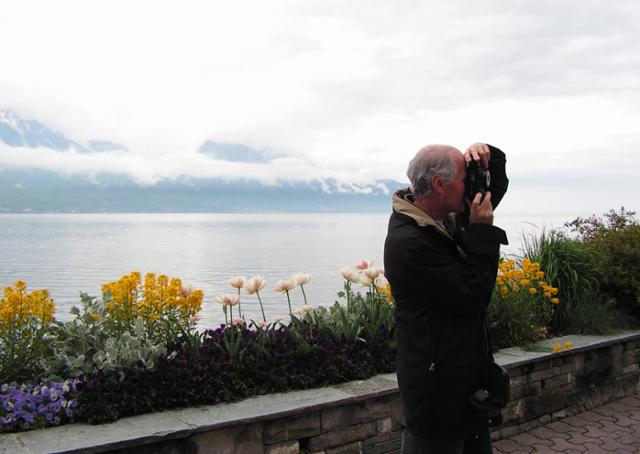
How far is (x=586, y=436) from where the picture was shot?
473cm

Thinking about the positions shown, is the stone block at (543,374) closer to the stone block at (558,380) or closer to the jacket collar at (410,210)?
the stone block at (558,380)

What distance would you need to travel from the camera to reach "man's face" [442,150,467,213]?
2381mm

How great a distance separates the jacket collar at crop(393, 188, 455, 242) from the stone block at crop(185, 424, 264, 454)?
5.16ft

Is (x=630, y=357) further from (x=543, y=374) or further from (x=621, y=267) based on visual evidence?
(x=543, y=374)

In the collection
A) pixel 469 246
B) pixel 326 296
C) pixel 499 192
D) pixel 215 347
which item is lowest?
pixel 326 296

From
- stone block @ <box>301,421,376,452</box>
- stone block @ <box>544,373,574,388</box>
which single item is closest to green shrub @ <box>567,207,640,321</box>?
stone block @ <box>544,373,574,388</box>

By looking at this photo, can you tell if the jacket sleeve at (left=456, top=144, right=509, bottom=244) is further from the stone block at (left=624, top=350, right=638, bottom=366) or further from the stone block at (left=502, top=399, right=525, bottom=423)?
the stone block at (left=624, top=350, right=638, bottom=366)

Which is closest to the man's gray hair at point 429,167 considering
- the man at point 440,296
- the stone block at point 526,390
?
the man at point 440,296

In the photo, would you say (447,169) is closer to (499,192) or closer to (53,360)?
(499,192)

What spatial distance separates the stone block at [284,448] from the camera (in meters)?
3.39

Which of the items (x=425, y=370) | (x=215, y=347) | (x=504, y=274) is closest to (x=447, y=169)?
(x=425, y=370)

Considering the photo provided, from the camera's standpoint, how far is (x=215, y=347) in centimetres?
388

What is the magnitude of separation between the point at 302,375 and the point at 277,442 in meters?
0.56

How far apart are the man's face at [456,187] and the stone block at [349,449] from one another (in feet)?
6.26
